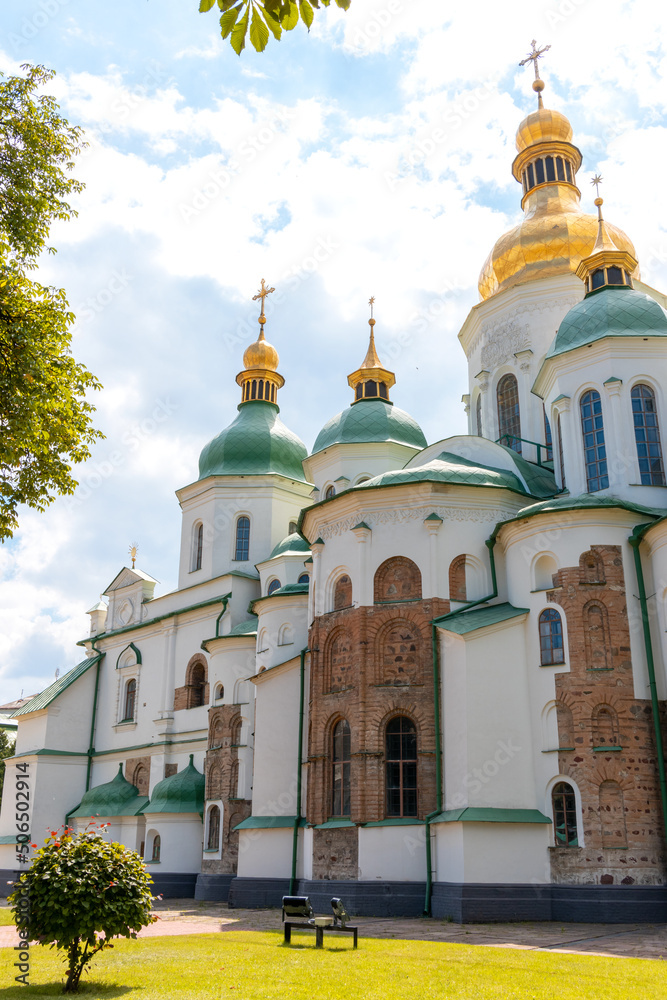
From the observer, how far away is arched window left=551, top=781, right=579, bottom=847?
1692 centimetres

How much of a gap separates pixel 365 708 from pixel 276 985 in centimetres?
1009

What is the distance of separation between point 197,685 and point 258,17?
27.9 meters

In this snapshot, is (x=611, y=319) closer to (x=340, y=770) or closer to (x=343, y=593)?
(x=343, y=593)

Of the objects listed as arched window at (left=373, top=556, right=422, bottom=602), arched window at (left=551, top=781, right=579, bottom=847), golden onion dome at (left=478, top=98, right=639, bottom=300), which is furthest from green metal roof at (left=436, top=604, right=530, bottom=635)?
golden onion dome at (left=478, top=98, right=639, bottom=300)

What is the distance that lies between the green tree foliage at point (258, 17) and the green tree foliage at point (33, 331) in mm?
6025

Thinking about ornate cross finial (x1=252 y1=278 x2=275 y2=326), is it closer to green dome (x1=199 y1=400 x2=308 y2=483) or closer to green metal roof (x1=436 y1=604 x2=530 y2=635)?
green dome (x1=199 y1=400 x2=308 y2=483)

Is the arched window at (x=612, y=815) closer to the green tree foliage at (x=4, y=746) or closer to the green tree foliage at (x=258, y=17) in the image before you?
the green tree foliage at (x=258, y=17)

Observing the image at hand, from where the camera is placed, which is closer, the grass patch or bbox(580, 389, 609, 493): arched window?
the grass patch

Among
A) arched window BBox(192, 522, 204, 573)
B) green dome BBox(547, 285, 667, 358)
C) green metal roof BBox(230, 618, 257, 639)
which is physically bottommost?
green metal roof BBox(230, 618, 257, 639)

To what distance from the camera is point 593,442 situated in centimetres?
2133

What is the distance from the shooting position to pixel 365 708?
1958 cm

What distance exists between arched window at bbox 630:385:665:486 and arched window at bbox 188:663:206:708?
17344mm

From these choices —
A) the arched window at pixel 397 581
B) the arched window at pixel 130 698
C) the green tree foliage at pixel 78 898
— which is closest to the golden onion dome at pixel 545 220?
the arched window at pixel 397 581

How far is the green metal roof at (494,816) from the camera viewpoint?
55.5ft
